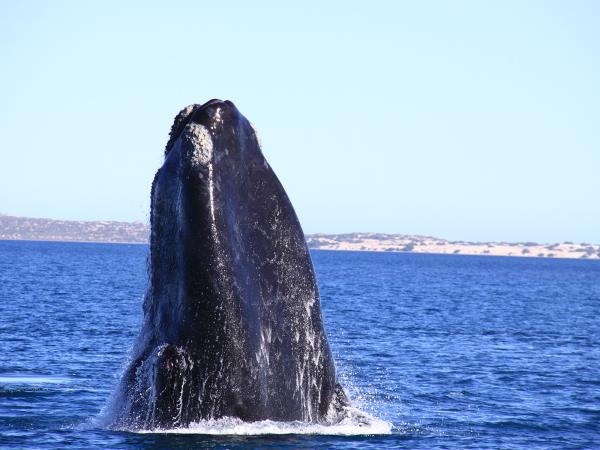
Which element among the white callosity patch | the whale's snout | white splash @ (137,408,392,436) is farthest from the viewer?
white splash @ (137,408,392,436)

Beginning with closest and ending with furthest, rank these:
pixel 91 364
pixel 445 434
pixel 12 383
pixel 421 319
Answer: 1. pixel 445 434
2. pixel 12 383
3. pixel 91 364
4. pixel 421 319

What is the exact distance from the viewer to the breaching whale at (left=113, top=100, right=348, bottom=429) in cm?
927

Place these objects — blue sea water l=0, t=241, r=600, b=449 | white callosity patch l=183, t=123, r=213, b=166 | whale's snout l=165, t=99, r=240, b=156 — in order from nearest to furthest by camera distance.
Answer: white callosity patch l=183, t=123, r=213, b=166, whale's snout l=165, t=99, r=240, b=156, blue sea water l=0, t=241, r=600, b=449

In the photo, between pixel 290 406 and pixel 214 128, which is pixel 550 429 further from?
pixel 214 128

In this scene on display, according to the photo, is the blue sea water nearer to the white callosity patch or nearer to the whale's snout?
the white callosity patch

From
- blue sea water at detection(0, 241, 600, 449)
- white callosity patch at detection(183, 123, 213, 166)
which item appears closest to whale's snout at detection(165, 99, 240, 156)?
white callosity patch at detection(183, 123, 213, 166)

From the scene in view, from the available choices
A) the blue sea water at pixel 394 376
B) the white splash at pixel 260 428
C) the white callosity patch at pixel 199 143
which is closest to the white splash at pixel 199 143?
the white callosity patch at pixel 199 143

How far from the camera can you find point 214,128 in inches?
370

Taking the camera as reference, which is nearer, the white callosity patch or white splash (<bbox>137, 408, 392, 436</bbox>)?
the white callosity patch

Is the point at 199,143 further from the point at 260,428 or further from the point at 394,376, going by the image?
the point at 394,376

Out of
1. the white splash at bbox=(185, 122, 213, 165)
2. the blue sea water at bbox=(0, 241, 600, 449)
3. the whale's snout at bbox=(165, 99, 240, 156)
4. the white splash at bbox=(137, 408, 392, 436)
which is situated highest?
the whale's snout at bbox=(165, 99, 240, 156)

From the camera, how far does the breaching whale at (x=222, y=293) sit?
9273mm

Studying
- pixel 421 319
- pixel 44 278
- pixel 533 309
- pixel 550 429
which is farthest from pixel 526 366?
pixel 44 278

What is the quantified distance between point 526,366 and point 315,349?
67.6 ft
